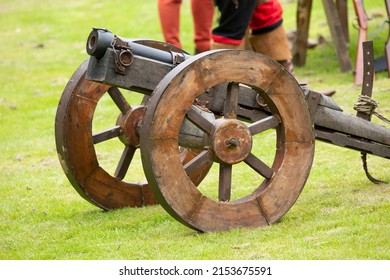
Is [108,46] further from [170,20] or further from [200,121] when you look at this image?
[170,20]

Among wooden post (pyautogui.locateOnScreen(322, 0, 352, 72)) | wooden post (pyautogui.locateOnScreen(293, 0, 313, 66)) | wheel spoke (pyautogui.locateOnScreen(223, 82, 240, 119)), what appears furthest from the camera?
wooden post (pyautogui.locateOnScreen(293, 0, 313, 66))

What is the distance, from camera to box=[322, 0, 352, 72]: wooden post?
406 inches

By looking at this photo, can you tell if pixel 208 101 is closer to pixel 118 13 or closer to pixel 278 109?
pixel 278 109

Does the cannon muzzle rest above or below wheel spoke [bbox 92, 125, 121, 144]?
above

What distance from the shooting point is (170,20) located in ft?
34.2

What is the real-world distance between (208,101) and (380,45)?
6.15 m

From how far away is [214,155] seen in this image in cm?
532

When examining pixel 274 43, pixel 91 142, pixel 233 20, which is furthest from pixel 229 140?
pixel 274 43

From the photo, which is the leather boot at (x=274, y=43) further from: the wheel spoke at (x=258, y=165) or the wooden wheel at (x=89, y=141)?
the wheel spoke at (x=258, y=165)

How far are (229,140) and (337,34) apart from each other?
5385 millimetres

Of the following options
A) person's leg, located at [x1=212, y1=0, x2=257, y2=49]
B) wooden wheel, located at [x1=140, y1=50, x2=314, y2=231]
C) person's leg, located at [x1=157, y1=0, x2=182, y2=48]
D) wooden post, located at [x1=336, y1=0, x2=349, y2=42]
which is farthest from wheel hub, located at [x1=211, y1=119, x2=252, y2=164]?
wooden post, located at [x1=336, y1=0, x2=349, y2=42]

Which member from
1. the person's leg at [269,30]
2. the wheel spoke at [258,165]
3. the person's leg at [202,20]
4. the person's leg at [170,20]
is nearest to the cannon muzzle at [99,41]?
the wheel spoke at [258,165]

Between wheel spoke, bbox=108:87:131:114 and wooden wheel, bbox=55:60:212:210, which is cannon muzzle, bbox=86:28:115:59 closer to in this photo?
wooden wheel, bbox=55:60:212:210
